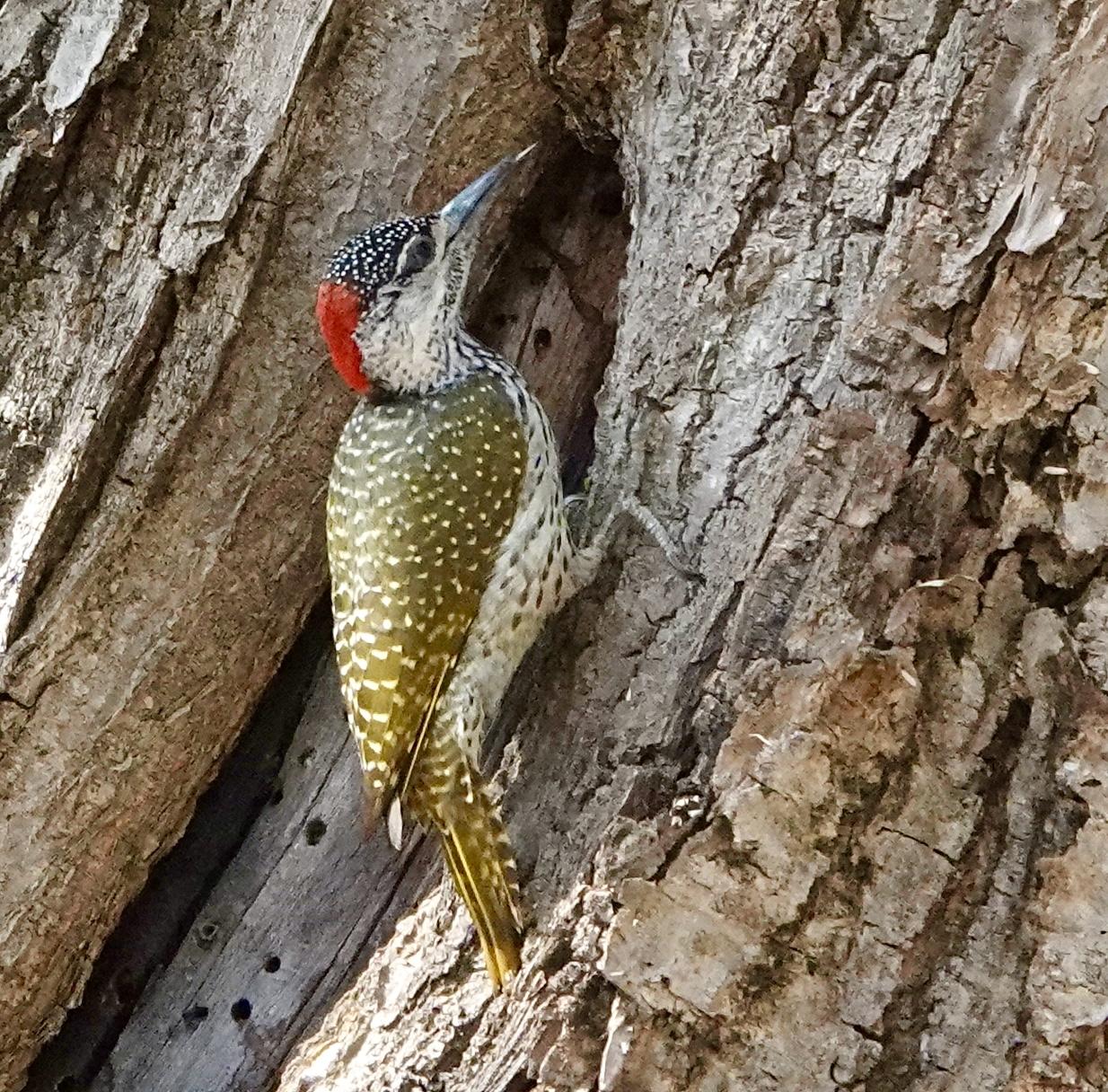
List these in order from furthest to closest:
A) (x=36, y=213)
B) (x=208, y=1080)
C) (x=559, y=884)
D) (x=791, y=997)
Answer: (x=208, y=1080)
(x=36, y=213)
(x=559, y=884)
(x=791, y=997)

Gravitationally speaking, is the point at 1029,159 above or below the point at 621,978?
above

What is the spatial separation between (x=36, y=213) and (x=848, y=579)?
212 centimetres

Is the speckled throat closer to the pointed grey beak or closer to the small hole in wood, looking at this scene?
the pointed grey beak

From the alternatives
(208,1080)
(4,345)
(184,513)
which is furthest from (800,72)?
(208,1080)

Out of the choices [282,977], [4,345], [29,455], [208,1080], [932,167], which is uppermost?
[932,167]

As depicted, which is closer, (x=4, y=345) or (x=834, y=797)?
(x=834, y=797)

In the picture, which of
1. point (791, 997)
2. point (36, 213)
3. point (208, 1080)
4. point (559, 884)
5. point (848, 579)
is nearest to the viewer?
point (791, 997)

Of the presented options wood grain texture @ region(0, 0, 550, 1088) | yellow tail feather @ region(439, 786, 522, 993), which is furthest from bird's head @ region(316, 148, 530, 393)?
yellow tail feather @ region(439, 786, 522, 993)

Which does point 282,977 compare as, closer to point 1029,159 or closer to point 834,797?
point 834,797

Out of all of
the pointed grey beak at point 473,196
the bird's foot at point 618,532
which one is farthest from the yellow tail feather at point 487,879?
the pointed grey beak at point 473,196

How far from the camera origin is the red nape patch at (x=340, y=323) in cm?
308

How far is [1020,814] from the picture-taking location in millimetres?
2246

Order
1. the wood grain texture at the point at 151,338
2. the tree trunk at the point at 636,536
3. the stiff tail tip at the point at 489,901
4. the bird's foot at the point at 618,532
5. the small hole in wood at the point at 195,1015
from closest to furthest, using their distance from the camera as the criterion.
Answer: the tree trunk at the point at 636,536 < the stiff tail tip at the point at 489,901 < the bird's foot at the point at 618,532 < the wood grain texture at the point at 151,338 < the small hole in wood at the point at 195,1015

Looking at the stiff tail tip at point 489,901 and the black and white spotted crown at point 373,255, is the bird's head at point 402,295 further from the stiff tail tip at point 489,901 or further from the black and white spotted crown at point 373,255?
the stiff tail tip at point 489,901
